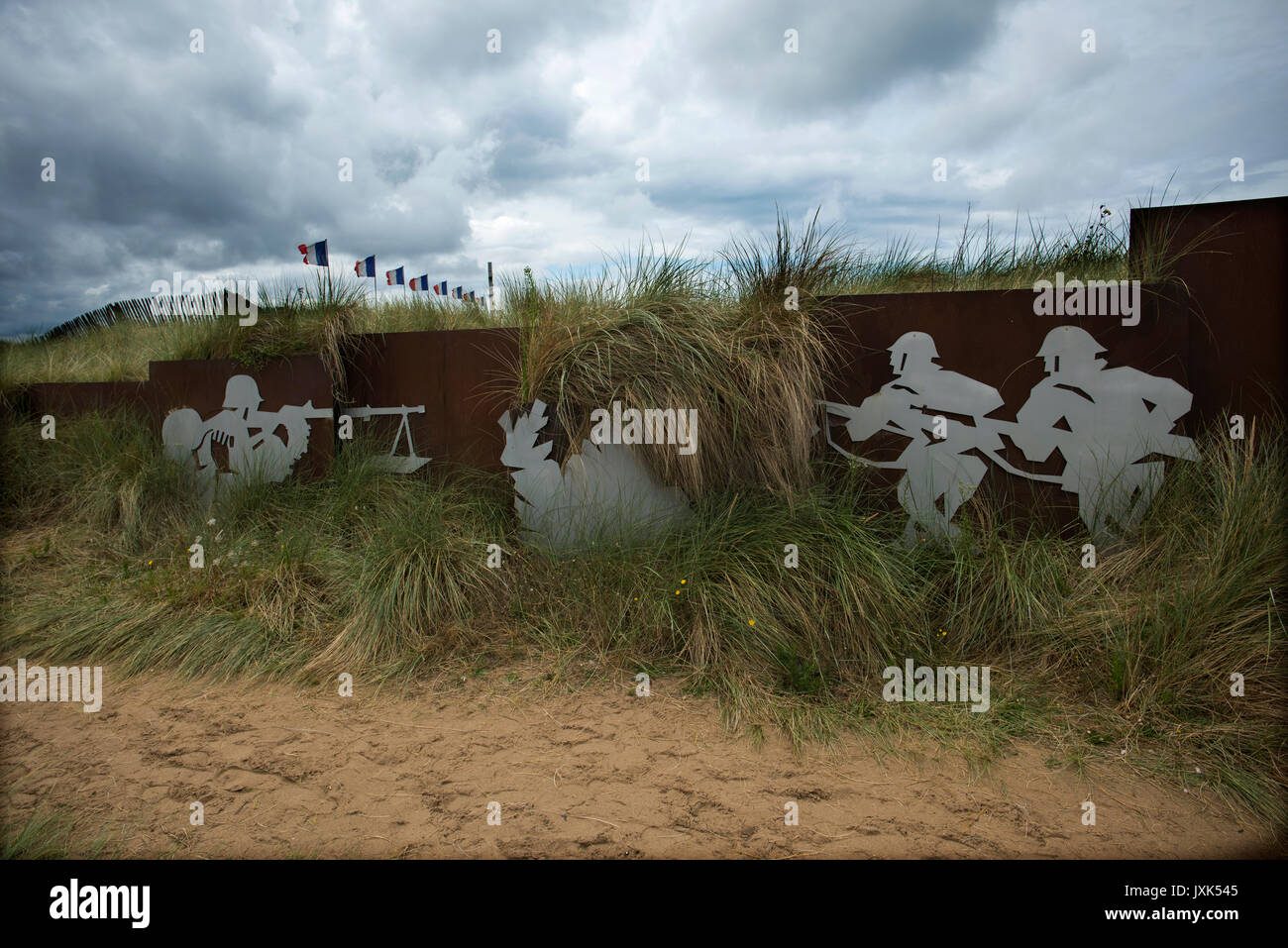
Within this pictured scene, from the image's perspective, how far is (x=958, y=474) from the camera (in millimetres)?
5234

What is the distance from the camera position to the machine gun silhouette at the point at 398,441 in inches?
241

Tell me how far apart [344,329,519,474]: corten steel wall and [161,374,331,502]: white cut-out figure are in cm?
51

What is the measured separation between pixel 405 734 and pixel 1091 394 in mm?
4924

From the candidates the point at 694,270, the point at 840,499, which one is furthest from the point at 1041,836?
the point at 694,270

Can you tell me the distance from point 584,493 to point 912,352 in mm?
2609

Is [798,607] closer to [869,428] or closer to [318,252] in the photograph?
[869,428]

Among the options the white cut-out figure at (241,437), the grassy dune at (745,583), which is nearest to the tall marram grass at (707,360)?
the grassy dune at (745,583)

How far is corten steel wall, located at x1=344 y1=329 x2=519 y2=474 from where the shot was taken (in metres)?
5.96

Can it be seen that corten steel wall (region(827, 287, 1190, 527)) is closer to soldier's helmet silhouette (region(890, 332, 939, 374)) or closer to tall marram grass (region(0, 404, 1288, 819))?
soldier's helmet silhouette (region(890, 332, 939, 374))

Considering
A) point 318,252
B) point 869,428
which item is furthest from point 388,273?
point 869,428

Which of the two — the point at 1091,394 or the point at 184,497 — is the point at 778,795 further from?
the point at 184,497

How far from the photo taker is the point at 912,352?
5.37 metres

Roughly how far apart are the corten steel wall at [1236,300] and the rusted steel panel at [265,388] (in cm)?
664

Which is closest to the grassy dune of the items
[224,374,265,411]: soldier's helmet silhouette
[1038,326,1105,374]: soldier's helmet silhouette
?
[1038,326,1105,374]: soldier's helmet silhouette
